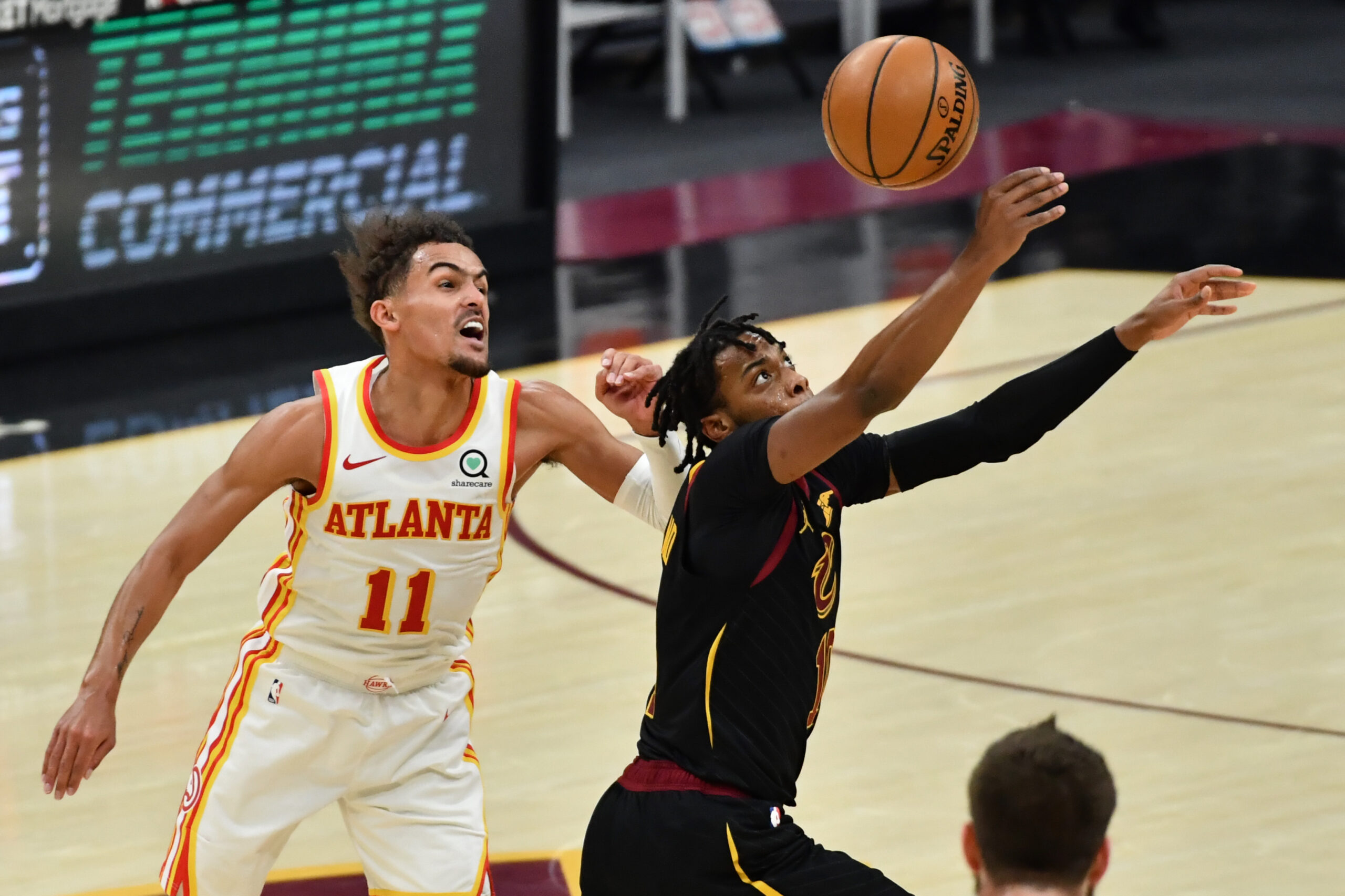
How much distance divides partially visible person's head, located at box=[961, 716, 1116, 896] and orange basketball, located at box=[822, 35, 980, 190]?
74.6 inches

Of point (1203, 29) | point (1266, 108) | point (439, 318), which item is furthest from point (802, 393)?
point (1203, 29)

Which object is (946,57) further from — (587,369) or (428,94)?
(428,94)

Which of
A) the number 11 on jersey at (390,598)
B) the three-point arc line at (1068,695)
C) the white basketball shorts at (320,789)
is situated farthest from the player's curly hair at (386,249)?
the three-point arc line at (1068,695)

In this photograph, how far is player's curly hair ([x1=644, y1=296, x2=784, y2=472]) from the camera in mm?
4555

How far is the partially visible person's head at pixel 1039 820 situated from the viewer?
3.20m

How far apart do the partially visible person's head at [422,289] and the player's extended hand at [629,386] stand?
264 millimetres

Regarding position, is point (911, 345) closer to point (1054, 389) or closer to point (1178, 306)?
point (1054, 389)

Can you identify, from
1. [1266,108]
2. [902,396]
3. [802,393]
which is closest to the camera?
[902,396]

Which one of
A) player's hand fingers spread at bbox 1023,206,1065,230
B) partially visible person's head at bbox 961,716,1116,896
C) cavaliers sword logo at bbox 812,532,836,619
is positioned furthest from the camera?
cavaliers sword logo at bbox 812,532,836,619

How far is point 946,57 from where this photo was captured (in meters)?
5.02

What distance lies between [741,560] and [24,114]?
336 inches

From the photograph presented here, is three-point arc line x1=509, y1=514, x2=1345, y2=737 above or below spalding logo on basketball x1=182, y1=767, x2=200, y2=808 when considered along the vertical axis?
below

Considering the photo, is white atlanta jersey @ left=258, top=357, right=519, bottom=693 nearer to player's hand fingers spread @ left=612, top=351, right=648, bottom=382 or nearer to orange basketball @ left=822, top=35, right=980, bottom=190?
player's hand fingers spread @ left=612, top=351, right=648, bottom=382

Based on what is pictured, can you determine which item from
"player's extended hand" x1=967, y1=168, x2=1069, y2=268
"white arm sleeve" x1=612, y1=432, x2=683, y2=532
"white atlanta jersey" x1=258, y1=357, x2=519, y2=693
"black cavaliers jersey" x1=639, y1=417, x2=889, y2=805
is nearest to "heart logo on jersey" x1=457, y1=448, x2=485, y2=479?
"white atlanta jersey" x1=258, y1=357, x2=519, y2=693
